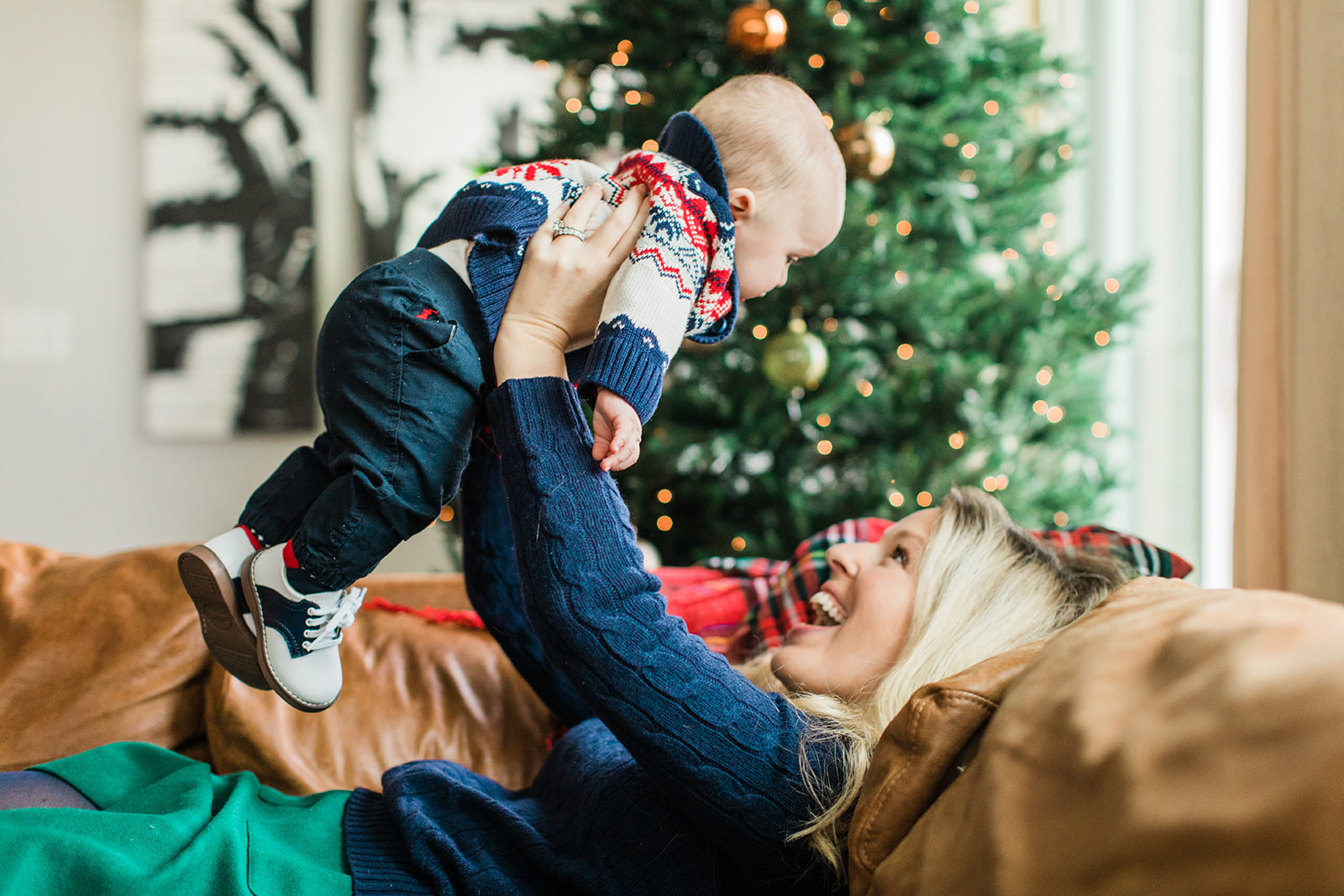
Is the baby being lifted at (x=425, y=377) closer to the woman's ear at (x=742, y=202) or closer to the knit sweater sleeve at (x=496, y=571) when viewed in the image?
the woman's ear at (x=742, y=202)

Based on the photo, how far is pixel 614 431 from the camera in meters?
0.83

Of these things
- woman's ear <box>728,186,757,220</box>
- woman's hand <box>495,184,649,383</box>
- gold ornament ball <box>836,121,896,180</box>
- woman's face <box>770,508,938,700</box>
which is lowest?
woman's face <box>770,508,938,700</box>

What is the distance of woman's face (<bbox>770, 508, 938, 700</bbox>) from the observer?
1029 mm

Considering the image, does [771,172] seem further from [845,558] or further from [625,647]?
[625,647]

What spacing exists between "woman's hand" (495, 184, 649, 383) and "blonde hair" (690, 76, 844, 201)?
22 centimetres

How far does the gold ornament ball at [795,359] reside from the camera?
78.0 inches

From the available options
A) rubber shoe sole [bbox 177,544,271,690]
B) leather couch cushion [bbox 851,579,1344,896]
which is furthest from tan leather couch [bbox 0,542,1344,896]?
rubber shoe sole [bbox 177,544,271,690]

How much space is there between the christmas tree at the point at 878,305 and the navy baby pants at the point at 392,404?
1201 mm

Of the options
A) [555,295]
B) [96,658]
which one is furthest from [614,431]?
[96,658]

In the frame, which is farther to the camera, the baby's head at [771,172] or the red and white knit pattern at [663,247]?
the baby's head at [771,172]

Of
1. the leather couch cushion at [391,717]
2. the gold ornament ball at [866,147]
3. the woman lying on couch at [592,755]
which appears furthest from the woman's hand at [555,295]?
the gold ornament ball at [866,147]

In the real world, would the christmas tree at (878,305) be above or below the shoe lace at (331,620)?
above

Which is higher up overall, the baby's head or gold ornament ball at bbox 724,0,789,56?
gold ornament ball at bbox 724,0,789,56

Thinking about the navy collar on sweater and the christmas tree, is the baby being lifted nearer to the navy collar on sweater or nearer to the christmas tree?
the navy collar on sweater
